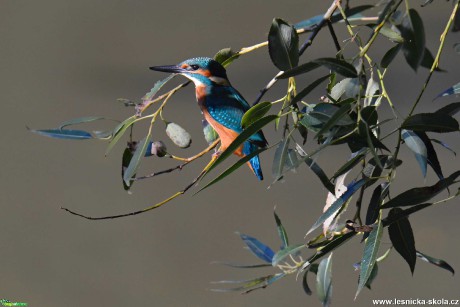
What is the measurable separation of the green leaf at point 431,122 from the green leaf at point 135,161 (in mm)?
247

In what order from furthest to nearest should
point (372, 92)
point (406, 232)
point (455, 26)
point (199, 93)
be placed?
point (199, 93) → point (372, 92) → point (406, 232) → point (455, 26)

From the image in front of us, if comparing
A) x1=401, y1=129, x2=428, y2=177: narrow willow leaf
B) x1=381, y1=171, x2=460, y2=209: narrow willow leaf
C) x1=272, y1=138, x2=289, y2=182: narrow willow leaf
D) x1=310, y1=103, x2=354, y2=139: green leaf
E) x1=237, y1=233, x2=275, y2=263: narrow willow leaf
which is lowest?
x1=237, y1=233, x2=275, y2=263: narrow willow leaf

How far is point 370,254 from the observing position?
2.08 feet

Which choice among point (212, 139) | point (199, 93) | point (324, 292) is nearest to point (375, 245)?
point (324, 292)

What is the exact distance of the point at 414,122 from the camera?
0.62 m

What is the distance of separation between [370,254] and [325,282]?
0.15m

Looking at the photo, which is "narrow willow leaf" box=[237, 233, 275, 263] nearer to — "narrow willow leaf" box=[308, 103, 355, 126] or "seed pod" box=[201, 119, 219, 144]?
"seed pod" box=[201, 119, 219, 144]

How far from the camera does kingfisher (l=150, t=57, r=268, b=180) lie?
0.88 metres

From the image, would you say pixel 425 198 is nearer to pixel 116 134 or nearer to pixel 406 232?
pixel 406 232

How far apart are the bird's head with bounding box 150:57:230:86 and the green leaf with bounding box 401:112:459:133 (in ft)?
0.92

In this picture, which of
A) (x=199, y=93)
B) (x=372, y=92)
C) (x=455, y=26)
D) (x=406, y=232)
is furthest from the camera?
(x=199, y=93)

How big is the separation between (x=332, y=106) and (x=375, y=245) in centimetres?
11

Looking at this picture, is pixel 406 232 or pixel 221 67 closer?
pixel 406 232

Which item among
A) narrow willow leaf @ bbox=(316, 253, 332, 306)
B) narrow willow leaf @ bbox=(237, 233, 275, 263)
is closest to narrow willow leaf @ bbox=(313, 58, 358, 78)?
narrow willow leaf @ bbox=(316, 253, 332, 306)
